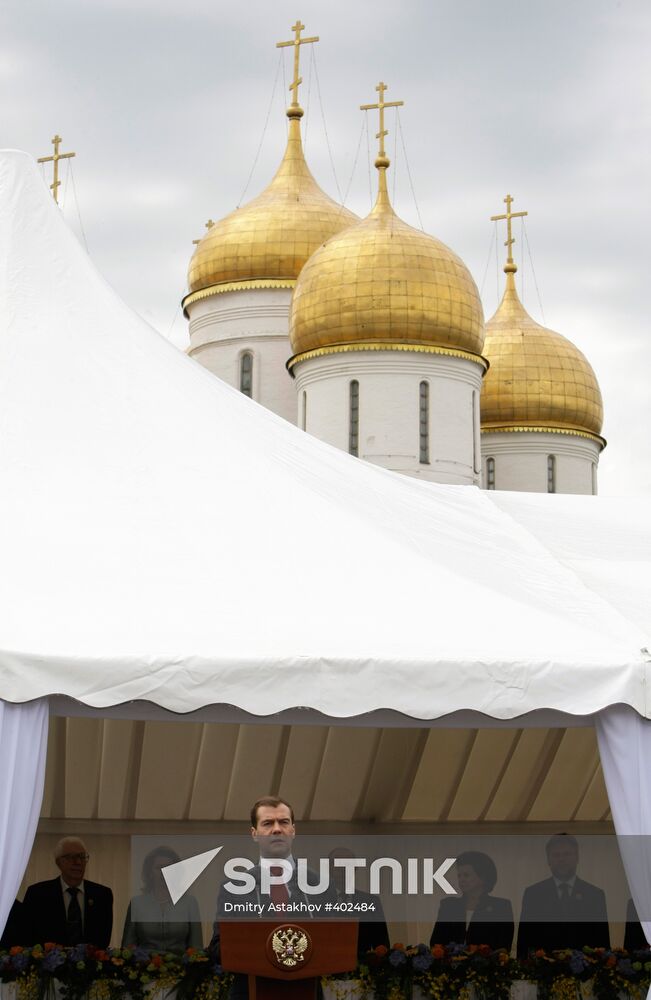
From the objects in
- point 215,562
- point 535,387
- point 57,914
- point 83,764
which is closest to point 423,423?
point 535,387

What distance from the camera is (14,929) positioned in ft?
25.8

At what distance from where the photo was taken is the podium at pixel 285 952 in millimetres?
5652

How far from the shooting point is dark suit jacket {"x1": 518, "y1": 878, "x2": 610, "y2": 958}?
8.14m

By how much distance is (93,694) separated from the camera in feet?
22.4

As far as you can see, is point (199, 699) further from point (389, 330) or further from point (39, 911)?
point (389, 330)

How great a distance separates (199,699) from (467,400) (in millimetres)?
23198

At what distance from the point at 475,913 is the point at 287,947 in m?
2.97

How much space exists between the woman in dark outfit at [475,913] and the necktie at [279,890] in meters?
2.75

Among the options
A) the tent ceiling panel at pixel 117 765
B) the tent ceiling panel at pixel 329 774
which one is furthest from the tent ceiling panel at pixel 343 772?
the tent ceiling panel at pixel 117 765

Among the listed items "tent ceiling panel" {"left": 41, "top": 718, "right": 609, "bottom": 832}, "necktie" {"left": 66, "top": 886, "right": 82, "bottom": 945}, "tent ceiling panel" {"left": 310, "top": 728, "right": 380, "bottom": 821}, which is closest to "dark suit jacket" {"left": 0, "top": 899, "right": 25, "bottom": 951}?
"necktie" {"left": 66, "top": 886, "right": 82, "bottom": 945}

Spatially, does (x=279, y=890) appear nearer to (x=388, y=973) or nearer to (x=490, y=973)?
(x=388, y=973)

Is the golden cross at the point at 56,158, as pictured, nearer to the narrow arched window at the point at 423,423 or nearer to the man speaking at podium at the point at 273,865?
the narrow arched window at the point at 423,423

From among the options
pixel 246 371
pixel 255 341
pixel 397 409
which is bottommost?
pixel 397 409

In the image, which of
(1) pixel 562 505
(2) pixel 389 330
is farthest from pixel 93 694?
(2) pixel 389 330
